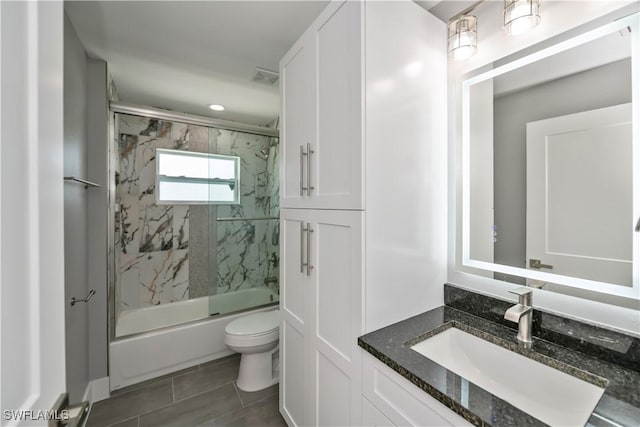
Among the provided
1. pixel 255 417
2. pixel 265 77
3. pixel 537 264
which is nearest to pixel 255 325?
pixel 255 417

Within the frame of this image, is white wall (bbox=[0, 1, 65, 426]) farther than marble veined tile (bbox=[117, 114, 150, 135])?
No

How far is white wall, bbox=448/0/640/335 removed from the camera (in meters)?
0.92

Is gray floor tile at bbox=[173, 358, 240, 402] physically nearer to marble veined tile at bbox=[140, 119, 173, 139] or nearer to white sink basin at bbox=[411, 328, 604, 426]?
white sink basin at bbox=[411, 328, 604, 426]

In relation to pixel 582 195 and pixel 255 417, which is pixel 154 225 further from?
pixel 582 195

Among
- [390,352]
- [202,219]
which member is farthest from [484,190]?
[202,219]

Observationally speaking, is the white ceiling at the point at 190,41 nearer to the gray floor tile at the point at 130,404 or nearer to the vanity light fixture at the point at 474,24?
the vanity light fixture at the point at 474,24

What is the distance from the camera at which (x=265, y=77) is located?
2273 mm

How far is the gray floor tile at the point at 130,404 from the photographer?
5.88 feet

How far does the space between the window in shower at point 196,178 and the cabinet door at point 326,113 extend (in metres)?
1.53

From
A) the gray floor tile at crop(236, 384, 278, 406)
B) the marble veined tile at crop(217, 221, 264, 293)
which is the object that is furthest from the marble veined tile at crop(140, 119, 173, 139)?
the gray floor tile at crop(236, 384, 278, 406)

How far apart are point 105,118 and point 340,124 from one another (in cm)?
192

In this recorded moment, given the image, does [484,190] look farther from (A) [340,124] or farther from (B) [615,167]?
(A) [340,124]

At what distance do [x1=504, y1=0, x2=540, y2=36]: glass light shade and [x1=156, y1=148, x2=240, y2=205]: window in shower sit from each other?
248cm

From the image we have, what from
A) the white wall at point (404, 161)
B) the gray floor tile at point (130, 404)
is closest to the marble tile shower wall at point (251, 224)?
the gray floor tile at point (130, 404)
